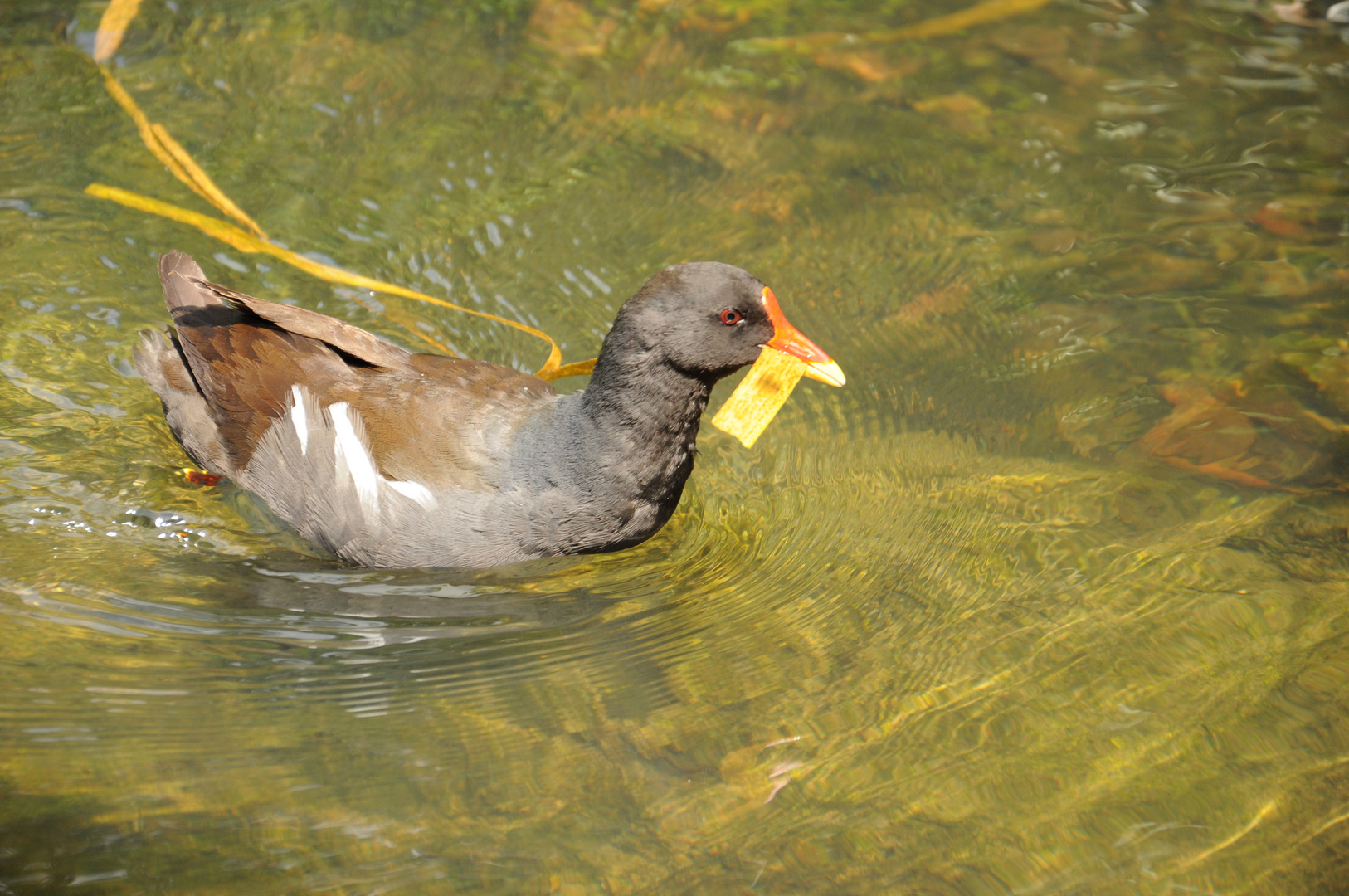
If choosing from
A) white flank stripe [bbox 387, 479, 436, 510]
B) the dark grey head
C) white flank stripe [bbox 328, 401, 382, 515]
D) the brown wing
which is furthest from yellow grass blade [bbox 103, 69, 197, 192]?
the dark grey head

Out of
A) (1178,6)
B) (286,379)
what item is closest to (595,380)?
(286,379)

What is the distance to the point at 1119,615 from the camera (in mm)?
3217

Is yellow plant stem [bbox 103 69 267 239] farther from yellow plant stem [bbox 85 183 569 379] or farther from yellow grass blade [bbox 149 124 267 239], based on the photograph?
yellow plant stem [bbox 85 183 569 379]

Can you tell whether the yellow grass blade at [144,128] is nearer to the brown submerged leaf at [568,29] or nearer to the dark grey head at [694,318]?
the brown submerged leaf at [568,29]

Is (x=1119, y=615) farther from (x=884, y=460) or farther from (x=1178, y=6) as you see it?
(x=1178, y=6)

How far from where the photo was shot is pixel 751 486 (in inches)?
150

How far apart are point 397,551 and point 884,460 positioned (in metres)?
1.64

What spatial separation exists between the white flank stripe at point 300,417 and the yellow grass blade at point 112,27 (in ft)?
9.58

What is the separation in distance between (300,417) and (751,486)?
1473 millimetres

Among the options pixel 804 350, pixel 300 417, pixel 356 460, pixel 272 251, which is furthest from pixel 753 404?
pixel 272 251

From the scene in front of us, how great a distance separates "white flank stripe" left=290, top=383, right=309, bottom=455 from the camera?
3.46 m

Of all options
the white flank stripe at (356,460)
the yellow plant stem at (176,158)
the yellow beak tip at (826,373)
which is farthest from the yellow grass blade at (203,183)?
the yellow beak tip at (826,373)

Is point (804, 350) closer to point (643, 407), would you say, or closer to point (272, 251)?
point (643, 407)

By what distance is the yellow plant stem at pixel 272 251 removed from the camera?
4.42 m
